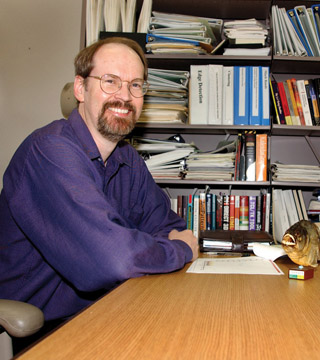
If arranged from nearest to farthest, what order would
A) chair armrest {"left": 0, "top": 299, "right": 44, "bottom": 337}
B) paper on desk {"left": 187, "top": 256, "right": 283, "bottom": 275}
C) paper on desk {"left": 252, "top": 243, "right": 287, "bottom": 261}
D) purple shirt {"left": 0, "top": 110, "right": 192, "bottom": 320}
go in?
chair armrest {"left": 0, "top": 299, "right": 44, "bottom": 337}
purple shirt {"left": 0, "top": 110, "right": 192, "bottom": 320}
paper on desk {"left": 187, "top": 256, "right": 283, "bottom": 275}
paper on desk {"left": 252, "top": 243, "right": 287, "bottom": 261}

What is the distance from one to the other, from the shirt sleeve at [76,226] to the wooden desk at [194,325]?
7 cm

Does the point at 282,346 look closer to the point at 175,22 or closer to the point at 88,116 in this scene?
the point at 88,116

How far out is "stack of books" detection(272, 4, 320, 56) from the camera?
217 cm

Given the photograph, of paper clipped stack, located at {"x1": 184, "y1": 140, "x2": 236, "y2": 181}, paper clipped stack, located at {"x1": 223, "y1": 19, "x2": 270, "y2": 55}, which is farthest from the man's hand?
paper clipped stack, located at {"x1": 223, "y1": 19, "x2": 270, "y2": 55}

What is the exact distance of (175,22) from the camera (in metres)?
2.20

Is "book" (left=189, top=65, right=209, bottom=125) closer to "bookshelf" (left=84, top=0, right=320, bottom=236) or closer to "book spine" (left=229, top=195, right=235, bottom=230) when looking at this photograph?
"bookshelf" (left=84, top=0, right=320, bottom=236)

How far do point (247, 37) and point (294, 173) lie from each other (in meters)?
0.80

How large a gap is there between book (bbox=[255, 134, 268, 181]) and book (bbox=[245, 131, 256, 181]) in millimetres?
17

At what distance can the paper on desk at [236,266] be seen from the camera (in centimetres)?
102

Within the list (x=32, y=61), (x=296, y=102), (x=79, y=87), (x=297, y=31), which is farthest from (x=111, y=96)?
(x=32, y=61)

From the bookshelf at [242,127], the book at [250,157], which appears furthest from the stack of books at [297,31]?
the book at [250,157]

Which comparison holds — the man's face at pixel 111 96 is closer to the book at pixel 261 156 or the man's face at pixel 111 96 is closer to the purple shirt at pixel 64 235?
the purple shirt at pixel 64 235

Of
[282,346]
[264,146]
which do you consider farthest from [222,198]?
[282,346]

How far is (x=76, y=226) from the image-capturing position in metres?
0.92
